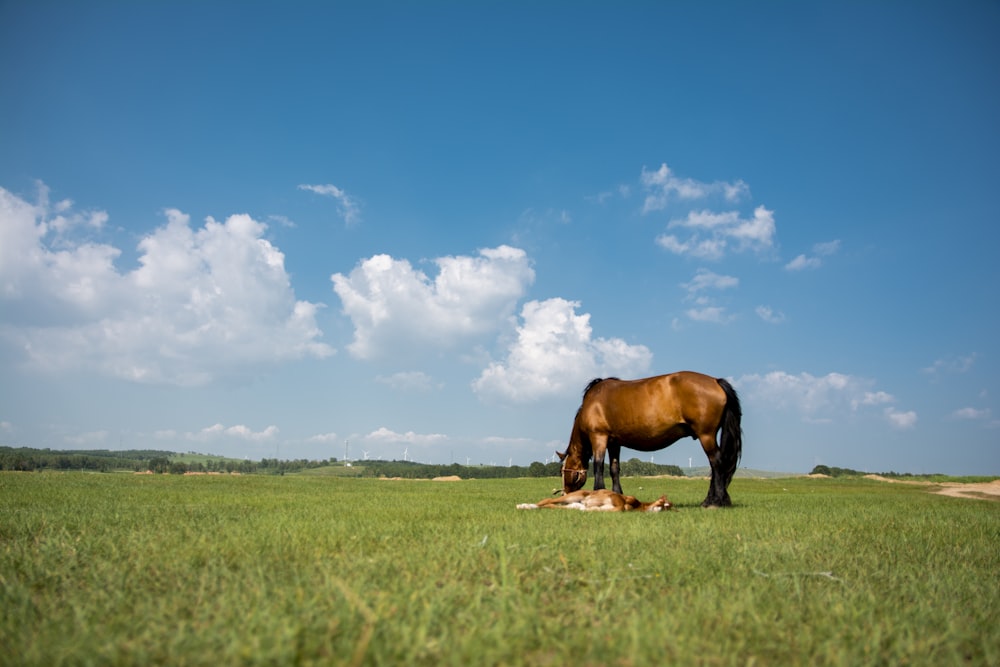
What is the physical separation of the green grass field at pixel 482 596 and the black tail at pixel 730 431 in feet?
17.5

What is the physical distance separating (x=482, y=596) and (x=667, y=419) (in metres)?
9.49

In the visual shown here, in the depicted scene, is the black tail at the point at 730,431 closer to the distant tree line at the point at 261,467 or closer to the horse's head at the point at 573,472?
the horse's head at the point at 573,472

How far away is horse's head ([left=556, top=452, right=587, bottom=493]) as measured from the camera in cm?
1416

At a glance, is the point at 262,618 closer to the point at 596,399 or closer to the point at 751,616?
the point at 751,616

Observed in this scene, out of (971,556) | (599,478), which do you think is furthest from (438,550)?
→ (599,478)

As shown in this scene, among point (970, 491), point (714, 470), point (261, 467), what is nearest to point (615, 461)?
point (714, 470)

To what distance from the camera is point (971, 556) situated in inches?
237

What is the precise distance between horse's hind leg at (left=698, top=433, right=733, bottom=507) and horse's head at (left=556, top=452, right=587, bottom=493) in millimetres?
3182

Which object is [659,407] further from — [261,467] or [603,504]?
[261,467]

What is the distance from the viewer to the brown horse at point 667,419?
38.8 feet

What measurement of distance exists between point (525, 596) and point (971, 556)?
5546 millimetres

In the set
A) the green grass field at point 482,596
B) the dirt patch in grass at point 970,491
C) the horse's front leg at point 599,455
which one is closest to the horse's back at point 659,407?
the horse's front leg at point 599,455

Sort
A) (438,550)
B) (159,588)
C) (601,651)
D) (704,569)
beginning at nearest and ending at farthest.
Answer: (601,651) → (159,588) → (704,569) → (438,550)

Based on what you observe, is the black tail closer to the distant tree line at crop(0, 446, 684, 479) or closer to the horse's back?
the horse's back
